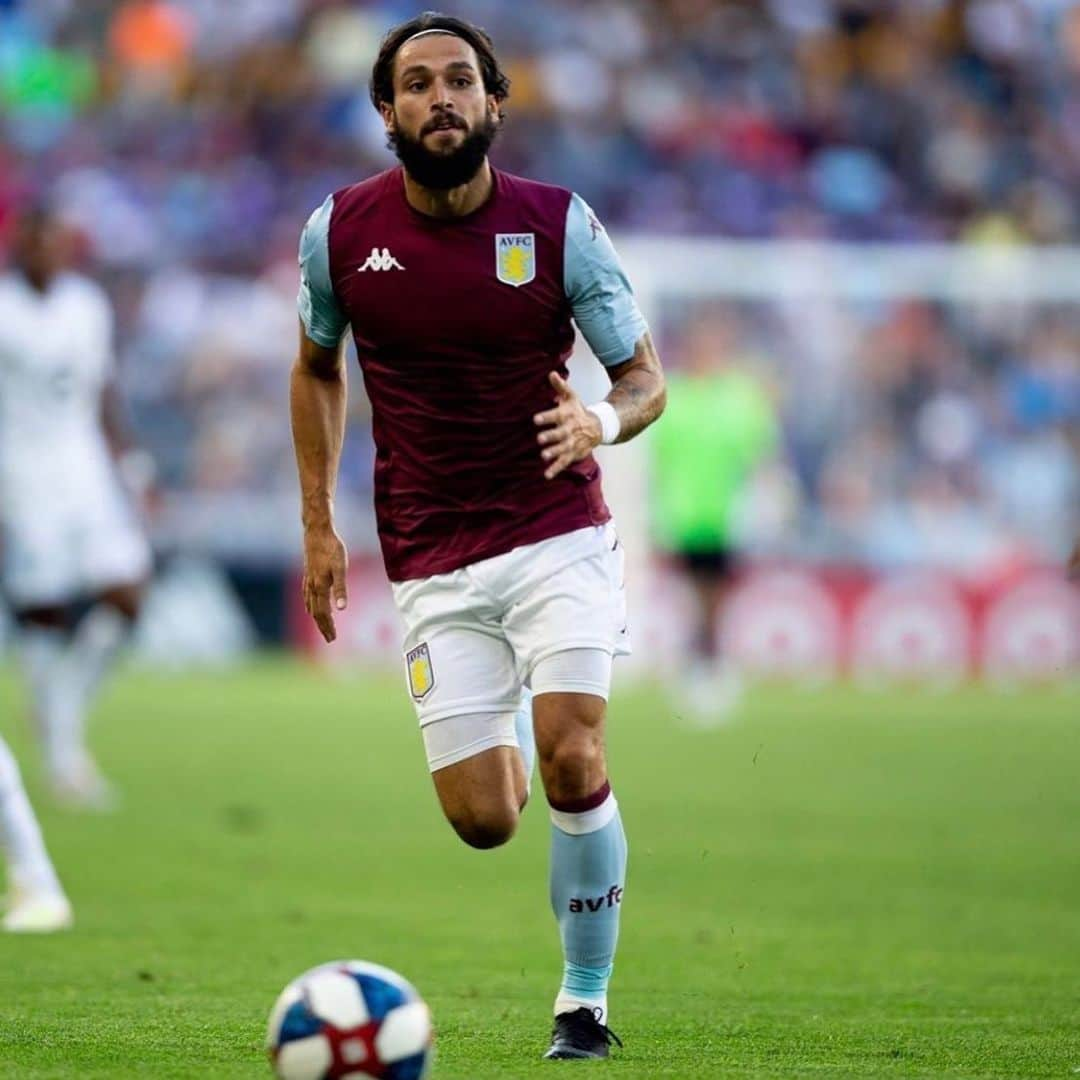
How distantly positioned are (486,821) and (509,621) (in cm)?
51

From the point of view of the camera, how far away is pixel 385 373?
20.0 ft

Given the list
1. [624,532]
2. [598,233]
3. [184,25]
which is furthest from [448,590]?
[184,25]

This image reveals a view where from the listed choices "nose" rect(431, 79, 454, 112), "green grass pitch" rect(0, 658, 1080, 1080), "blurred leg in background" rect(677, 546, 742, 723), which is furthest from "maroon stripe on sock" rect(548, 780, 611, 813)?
"blurred leg in background" rect(677, 546, 742, 723)

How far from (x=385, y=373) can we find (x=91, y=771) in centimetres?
770

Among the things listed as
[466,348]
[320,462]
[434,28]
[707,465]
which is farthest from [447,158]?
[707,465]

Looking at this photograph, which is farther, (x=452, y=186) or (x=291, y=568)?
(x=291, y=568)

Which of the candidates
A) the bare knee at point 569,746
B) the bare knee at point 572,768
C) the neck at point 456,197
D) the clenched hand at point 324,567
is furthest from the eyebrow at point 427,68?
the bare knee at point 572,768

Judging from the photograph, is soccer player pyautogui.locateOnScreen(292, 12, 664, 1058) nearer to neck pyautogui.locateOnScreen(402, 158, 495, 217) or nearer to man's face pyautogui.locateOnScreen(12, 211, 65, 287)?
neck pyautogui.locateOnScreen(402, 158, 495, 217)

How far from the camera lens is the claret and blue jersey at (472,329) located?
5.89 m

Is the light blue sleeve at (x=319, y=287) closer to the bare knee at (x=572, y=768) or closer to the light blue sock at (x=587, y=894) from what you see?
the bare knee at (x=572, y=768)

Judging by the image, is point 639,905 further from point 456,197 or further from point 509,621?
point 456,197

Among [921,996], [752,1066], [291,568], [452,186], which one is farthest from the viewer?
[291,568]

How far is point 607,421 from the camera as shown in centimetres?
561

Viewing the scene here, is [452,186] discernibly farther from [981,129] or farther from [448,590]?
[981,129]
